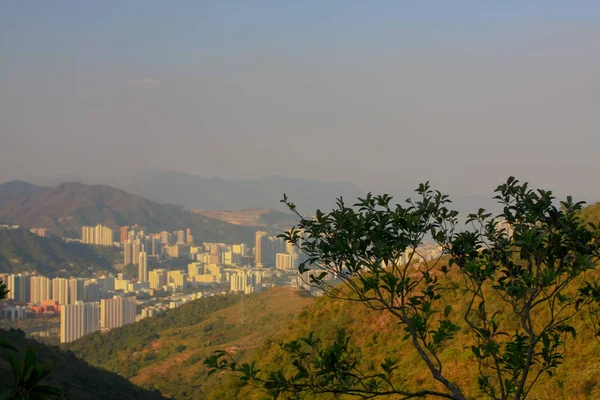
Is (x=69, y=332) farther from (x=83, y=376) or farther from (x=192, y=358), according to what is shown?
(x=83, y=376)

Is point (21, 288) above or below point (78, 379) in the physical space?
below

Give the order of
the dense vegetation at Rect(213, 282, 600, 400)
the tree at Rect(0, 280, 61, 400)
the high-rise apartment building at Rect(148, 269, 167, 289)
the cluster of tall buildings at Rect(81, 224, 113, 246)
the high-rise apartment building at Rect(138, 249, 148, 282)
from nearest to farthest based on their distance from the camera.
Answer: the tree at Rect(0, 280, 61, 400) → the dense vegetation at Rect(213, 282, 600, 400) → the high-rise apartment building at Rect(148, 269, 167, 289) → the high-rise apartment building at Rect(138, 249, 148, 282) → the cluster of tall buildings at Rect(81, 224, 113, 246)

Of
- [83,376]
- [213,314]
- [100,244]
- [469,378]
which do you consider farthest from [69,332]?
[100,244]

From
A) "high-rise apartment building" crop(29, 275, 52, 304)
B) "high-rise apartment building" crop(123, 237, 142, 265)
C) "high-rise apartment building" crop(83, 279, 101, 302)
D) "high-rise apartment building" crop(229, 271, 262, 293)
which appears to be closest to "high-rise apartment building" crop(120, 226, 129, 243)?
"high-rise apartment building" crop(123, 237, 142, 265)

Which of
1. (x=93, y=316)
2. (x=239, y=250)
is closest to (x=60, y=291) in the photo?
(x=93, y=316)

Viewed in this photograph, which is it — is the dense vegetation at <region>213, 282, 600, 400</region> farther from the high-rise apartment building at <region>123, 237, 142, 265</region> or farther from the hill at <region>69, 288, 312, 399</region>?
the high-rise apartment building at <region>123, 237, 142, 265</region>

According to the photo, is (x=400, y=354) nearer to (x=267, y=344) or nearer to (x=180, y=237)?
(x=267, y=344)

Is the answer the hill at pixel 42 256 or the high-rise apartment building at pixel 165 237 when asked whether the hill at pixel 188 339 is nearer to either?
the hill at pixel 42 256
